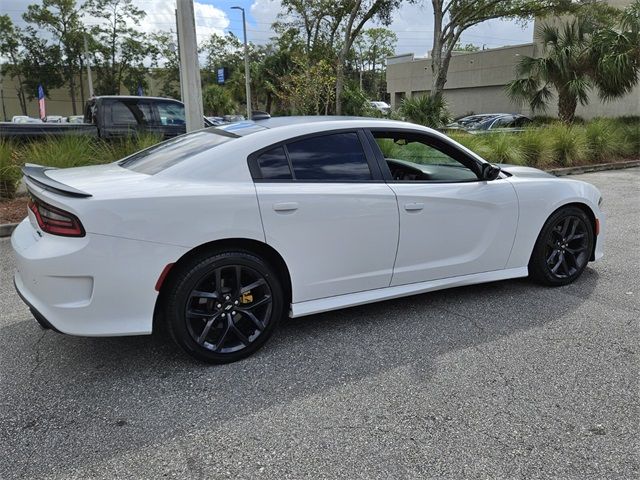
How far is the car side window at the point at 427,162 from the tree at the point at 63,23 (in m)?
43.0

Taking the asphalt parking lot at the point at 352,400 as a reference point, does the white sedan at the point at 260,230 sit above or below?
above

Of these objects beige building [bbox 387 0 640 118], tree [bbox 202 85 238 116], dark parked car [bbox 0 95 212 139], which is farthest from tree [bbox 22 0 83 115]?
dark parked car [bbox 0 95 212 139]

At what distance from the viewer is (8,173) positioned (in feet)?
25.3

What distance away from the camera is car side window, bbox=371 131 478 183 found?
4.01 m

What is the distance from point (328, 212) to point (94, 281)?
1.48 m

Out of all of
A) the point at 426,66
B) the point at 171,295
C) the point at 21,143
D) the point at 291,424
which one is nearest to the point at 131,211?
the point at 171,295

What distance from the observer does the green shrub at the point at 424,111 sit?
51.1 ft

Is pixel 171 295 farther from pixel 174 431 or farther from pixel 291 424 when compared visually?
pixel 291 424

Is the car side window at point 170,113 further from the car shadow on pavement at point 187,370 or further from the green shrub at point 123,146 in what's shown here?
the car shadow on pavement at point 187,370

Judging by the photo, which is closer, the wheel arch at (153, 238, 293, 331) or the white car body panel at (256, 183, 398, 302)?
the wheel arch at (153, 238, 293, 331)

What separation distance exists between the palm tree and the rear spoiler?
1613 centimetres

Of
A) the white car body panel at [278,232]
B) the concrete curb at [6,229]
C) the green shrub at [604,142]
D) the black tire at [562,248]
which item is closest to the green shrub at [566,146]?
the green shrub at [604,142]

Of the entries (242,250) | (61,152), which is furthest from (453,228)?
(61,152)

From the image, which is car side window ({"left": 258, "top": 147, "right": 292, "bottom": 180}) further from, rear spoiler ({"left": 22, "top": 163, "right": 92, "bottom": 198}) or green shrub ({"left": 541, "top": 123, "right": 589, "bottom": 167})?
green shrub ({"left": 541, "top": 123, "right": 589, "bottom": 167})
